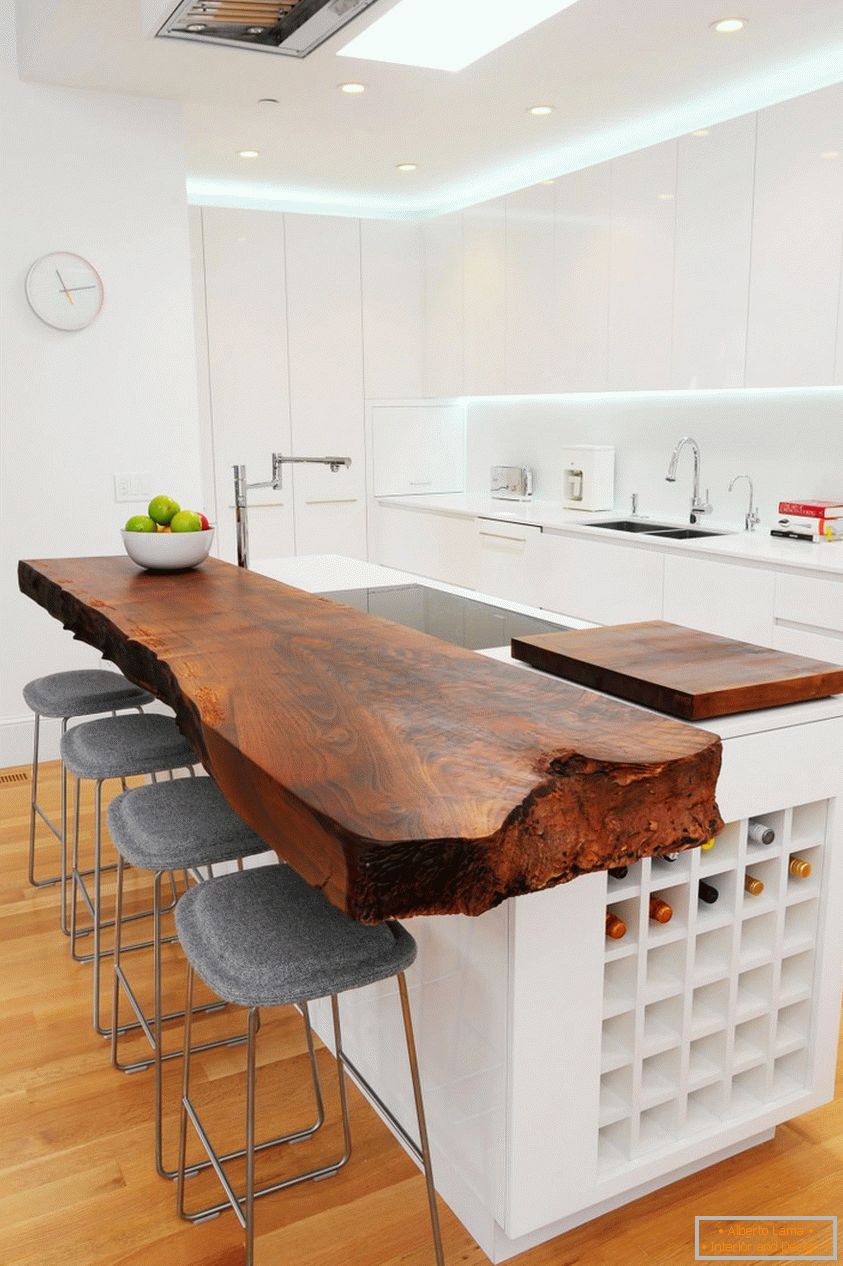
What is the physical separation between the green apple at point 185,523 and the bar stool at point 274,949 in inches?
52.8

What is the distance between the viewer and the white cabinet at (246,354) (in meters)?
5.53

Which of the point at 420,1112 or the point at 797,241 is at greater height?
the point at 797,241

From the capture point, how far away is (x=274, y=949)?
1.53 m

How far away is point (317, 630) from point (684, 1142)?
117cm

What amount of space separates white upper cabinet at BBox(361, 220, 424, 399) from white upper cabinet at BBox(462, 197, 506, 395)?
0.45 metres

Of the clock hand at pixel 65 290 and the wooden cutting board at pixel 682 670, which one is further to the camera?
the clock hand at pixel 65 290

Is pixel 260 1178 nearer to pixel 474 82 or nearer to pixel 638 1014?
pixel 638 1014

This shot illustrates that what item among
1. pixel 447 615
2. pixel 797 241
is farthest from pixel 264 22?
pixel 797 241

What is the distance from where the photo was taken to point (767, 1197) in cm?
194

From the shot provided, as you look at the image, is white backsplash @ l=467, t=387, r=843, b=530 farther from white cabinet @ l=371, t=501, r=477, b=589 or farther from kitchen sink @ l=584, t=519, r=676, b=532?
white cabinet @ l=371, t=501, r=477, b=589

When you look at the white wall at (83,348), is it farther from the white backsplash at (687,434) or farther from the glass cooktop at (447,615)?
the white backsplash at (687,434)

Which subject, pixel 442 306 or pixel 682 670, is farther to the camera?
pixel 442 306

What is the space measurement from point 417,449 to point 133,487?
2355 millimetres

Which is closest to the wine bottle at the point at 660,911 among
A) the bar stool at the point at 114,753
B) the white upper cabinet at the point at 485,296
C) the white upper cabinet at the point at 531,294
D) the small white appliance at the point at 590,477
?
the bar stool at the point at 114,753
